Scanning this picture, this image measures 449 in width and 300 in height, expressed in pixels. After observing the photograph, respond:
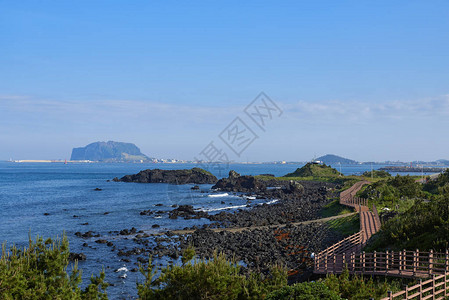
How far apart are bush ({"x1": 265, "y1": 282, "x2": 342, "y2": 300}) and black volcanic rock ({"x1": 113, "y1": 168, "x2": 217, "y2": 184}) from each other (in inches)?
5102

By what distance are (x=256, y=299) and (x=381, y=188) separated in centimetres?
4396

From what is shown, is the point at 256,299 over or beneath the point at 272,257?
over

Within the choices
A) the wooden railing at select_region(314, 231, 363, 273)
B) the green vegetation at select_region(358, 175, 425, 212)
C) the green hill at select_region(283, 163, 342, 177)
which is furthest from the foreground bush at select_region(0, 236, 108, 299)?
the green hill at select_region(283, 163, 342, 177)

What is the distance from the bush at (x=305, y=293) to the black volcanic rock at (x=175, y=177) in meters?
130

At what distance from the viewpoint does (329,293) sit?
40.6 ft

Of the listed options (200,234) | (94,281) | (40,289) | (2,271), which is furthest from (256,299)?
(200,234)

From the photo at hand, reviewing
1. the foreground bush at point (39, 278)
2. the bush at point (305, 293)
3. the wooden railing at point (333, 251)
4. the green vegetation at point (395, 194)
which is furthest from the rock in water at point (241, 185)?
the bush at point (305, 293)

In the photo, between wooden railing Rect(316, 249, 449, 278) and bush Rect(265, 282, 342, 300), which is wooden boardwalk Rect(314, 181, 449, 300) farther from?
bush Rect(265, 282, 342, 300)

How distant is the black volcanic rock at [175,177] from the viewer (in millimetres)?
144000

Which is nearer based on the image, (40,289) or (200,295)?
(40,289)

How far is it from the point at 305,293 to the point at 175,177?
13603 cm

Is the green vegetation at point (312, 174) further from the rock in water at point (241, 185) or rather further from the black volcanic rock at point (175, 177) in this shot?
the rock in water at point (241, 185)

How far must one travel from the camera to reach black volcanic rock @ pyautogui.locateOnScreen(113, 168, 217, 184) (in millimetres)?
144000

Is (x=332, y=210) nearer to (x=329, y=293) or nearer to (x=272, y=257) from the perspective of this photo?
(x=272, y=257)
